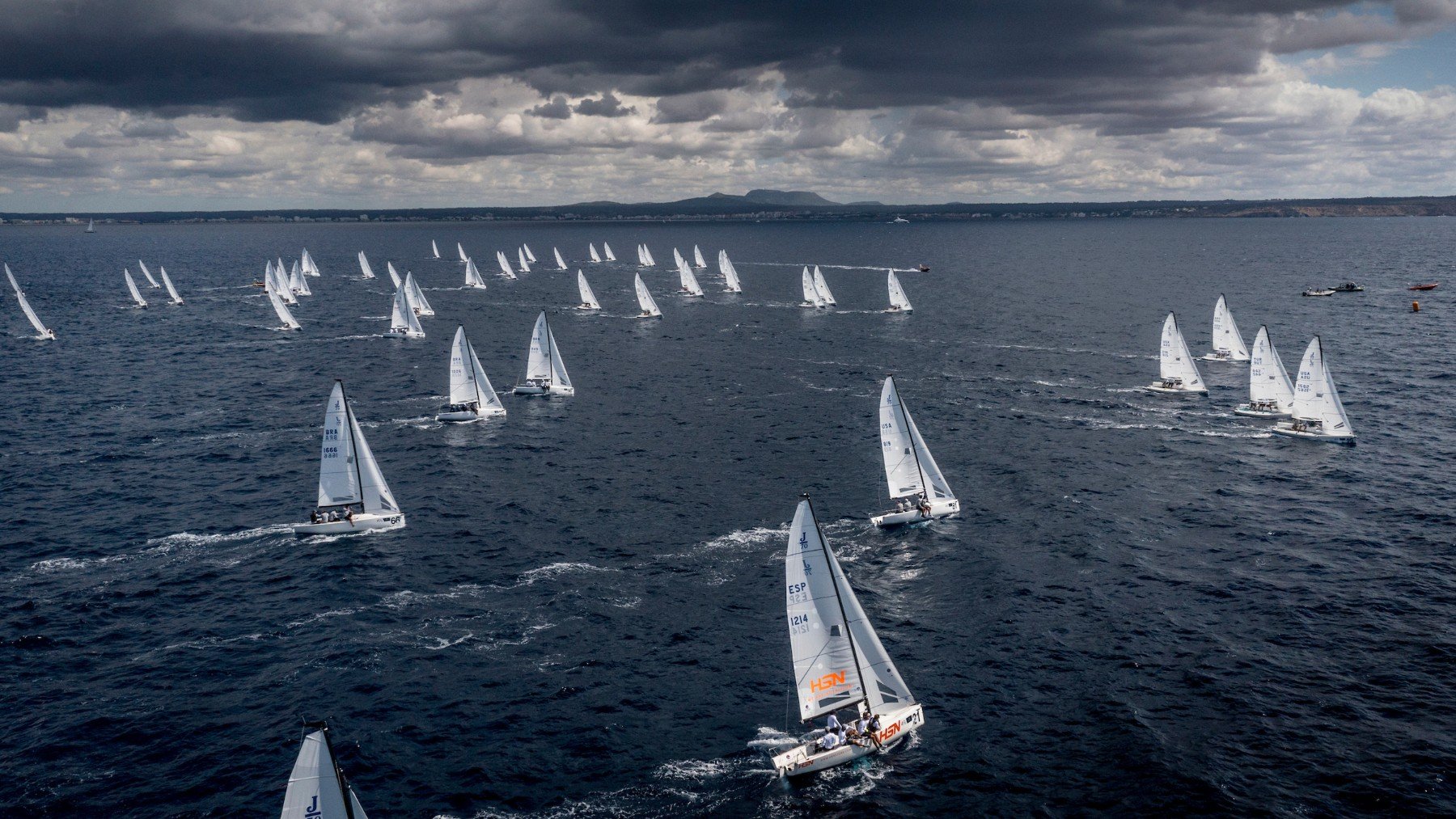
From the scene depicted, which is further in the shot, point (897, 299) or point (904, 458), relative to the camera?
point (897, 299)

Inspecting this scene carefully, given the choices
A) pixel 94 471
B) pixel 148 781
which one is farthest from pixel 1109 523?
pixel 94 471

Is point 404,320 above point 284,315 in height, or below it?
below

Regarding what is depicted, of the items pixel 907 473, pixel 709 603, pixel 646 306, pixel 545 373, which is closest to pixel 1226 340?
pixel 907 473

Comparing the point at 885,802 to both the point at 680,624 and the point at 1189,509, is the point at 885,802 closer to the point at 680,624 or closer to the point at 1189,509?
the point at 680,624

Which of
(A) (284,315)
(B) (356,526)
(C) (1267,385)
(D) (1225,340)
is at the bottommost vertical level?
(B) (356,526)

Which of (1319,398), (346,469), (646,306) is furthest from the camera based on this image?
(646,306)

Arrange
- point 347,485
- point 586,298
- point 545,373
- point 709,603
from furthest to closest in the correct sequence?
1. point 586,298
2. point 545,373
3. point 347,485
4. point 709,603

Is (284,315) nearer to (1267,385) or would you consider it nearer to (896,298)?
(896,298)

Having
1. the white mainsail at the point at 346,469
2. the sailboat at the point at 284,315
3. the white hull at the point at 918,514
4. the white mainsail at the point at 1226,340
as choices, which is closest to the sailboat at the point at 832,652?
the white hull at the point at 918,514
